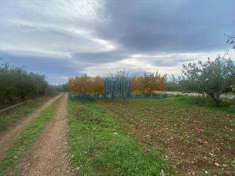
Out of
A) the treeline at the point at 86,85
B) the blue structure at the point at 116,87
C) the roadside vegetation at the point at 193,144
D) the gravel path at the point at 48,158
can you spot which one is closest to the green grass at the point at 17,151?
the gravel path at the point at 48,158

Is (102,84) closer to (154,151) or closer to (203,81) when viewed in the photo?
(203,81)

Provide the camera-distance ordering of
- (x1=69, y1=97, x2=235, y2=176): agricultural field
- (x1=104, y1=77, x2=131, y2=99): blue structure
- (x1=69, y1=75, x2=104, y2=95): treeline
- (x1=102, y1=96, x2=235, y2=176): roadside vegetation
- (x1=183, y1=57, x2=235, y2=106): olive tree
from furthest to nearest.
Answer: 1. (x1=104, y1=77, x2=131, y2=99): blue structure
2. (x1=69, y1=75, x2=104, y2=95): treeline
3. (x1=183, y1=57, x2=235, y2=106): olive tree
4. (x1=102, y1=96, x2=235, y2=176): roadside vegetation
5. (x1=69, y1=97, x2=235, y2=176): agricultural field

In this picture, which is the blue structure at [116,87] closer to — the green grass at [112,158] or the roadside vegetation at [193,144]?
the roadside vegetation at [193,144]

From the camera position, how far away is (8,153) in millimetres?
5172

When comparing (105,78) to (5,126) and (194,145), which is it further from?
(194,145)

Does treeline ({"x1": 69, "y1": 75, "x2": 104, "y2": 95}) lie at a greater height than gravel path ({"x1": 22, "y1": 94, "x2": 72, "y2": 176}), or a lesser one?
greater

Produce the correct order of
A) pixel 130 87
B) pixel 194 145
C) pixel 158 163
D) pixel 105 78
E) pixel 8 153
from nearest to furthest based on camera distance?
pixel 158 163 → pixel 8 153 → pixel 194 145 → pixel 105 78 → pixel 130 87

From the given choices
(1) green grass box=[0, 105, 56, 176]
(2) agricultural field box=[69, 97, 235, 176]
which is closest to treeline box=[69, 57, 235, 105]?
(2) agricultural field box=[69, 97, 235, 176]

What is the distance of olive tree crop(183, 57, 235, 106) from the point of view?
45.5ft

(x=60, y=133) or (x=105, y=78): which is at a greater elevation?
(x=105, y=78)

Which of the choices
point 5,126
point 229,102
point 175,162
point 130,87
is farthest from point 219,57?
point 5,126

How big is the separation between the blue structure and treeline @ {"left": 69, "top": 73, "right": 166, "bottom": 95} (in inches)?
24.7

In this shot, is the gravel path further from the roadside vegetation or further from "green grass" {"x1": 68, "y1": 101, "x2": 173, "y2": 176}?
the roadside vegetation

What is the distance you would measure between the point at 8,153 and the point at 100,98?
17.1 meters
